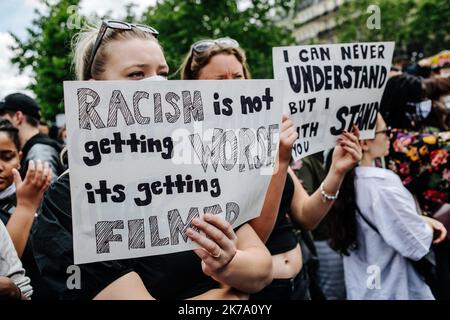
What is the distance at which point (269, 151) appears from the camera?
1.56 m

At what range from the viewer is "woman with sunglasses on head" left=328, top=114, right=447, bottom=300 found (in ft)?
8.38

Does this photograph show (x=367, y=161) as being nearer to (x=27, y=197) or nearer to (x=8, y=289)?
(x=27, y=197)

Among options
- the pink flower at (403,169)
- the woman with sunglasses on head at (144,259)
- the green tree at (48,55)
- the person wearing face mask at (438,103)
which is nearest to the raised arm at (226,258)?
the woman with sunglasses on head at (144,259)

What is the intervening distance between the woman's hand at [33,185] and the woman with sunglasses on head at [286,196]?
0.92 meters

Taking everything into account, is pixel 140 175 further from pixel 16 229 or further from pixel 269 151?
pixel 16 229

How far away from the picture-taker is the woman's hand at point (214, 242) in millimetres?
1312

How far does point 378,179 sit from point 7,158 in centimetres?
213

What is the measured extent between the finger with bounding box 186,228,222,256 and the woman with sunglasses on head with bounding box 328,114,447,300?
4.91ft

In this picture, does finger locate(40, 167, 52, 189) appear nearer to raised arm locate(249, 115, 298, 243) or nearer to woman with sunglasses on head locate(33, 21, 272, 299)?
woman with sunglasses on head locate(33, 21, 272, 299)

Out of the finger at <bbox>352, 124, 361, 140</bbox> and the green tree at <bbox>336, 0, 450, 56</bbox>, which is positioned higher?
the green tree at <bbox>336, 0, 450, 56</bbox>

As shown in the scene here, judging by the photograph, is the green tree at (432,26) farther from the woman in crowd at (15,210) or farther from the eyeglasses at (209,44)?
the woman in crowd at (15,210)

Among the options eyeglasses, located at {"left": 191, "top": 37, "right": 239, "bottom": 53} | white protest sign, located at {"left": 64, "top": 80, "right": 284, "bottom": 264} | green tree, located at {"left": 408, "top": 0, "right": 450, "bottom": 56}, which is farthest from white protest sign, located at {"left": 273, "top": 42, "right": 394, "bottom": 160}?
green tree, located at {"left": 408, "top": 0, "right": 450, "bottom": 56}

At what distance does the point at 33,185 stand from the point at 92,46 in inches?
27.6
